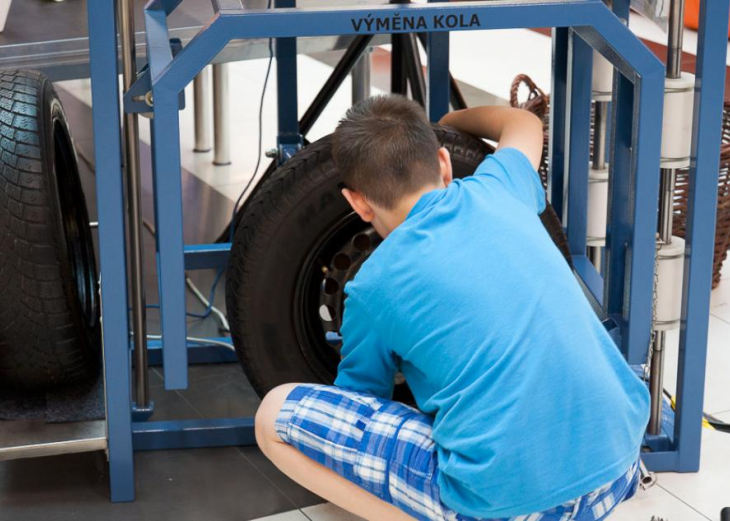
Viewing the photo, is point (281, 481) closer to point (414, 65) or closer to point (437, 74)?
point (437, 74)

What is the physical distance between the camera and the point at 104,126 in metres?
2.07

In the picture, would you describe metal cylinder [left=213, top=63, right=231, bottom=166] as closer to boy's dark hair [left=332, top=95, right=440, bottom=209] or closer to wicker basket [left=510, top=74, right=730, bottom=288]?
wicker basket [left=510, top=74, right=730, bottom=288]

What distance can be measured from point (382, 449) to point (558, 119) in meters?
1.28

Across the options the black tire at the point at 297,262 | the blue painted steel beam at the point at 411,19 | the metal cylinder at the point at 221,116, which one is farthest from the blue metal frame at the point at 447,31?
the metal cylinder at the point at 221,116

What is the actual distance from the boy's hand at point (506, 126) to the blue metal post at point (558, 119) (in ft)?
1.62

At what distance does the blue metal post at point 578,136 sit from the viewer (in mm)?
2615

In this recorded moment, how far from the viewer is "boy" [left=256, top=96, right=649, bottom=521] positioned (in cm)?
160

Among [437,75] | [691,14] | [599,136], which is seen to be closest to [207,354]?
[437,75]

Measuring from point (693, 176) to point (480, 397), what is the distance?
2.87 feet

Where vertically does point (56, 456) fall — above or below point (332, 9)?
below

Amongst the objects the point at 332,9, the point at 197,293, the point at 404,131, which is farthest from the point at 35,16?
the point at 404,131

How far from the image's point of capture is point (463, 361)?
1.61 m

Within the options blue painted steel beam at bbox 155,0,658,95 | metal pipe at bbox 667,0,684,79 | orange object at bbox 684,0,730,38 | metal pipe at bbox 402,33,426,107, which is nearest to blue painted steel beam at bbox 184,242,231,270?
metal pipe at bbox 402,33,426,107

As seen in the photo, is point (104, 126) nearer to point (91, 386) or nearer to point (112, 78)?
point (112, 78)
